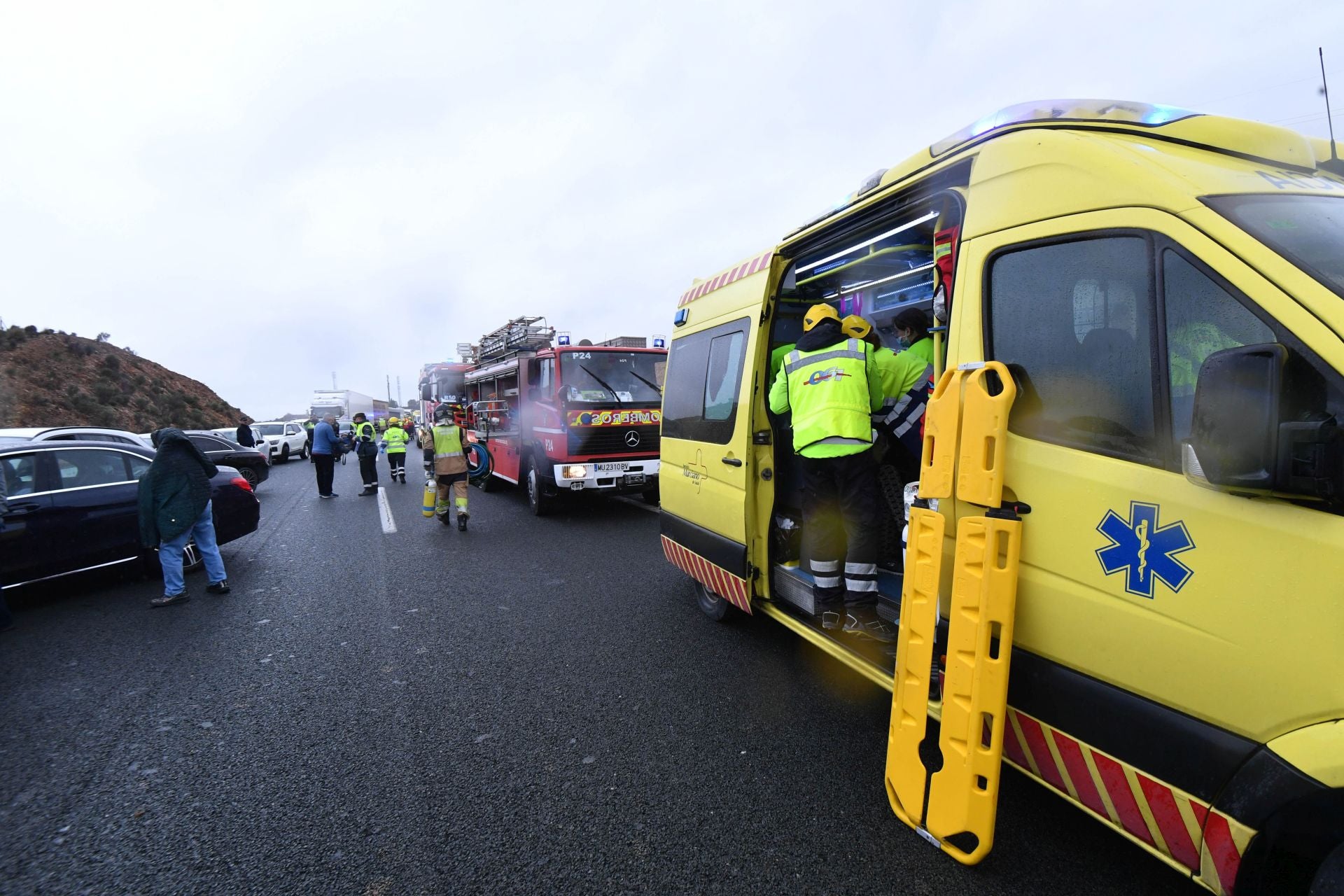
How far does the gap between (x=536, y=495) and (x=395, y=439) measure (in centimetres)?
673

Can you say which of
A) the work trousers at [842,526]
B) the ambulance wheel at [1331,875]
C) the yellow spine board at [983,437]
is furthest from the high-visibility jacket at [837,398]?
the ambulance wheel at [1331,875]

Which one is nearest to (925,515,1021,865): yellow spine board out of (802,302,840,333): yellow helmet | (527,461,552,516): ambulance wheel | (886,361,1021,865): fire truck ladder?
(886,361,1021,865): fire truck ladder

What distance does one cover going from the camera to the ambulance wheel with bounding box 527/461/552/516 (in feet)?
29.9

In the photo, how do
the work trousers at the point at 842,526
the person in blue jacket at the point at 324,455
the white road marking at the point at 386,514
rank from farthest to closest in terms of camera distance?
the person in blue jacket at the point at 324,455 → the white road marking at the point at 386,514 → the work trousers at the point at 842,526

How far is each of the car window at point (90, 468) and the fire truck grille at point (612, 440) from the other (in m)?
4.67

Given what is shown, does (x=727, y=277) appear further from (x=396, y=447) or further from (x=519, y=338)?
(x=396, y=447)

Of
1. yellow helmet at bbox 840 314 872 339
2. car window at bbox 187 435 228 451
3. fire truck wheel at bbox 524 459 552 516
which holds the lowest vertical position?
fire truck wheel at bbox 524 459 552 516

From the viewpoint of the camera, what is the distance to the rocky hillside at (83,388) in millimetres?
29625

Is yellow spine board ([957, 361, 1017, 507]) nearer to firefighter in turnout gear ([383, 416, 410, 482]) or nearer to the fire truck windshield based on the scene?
the fire truck windshield

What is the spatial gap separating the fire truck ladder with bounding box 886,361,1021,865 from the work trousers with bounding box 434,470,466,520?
7.15 m

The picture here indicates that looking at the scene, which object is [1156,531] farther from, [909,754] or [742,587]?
[742,587]

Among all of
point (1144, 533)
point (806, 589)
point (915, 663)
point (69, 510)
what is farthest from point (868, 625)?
point (69, 510)

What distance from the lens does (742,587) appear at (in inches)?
152

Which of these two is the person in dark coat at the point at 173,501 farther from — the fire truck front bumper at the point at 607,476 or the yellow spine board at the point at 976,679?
the yellow spine board at the point at 976,679
